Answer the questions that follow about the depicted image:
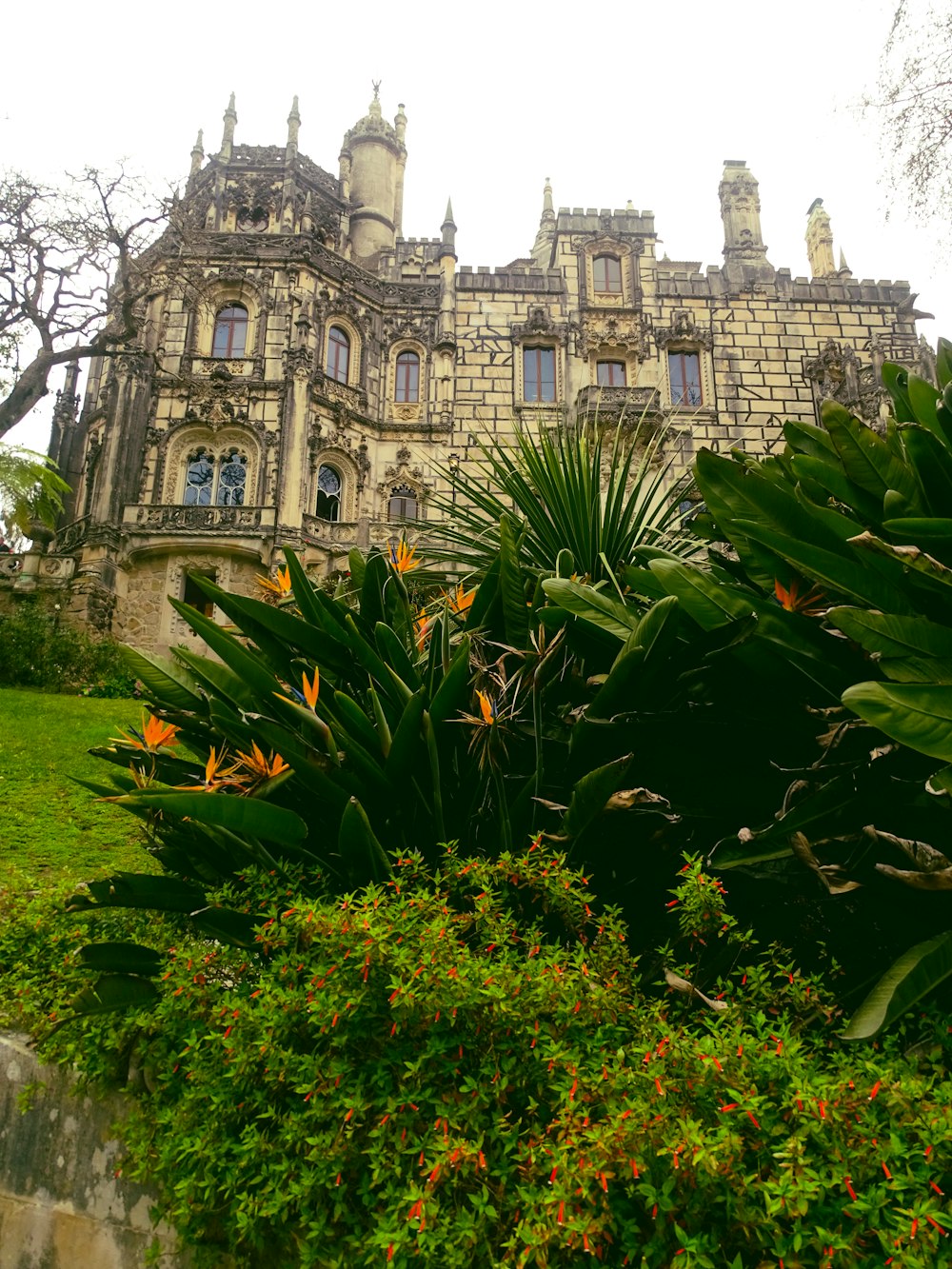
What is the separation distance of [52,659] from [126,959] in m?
16.2

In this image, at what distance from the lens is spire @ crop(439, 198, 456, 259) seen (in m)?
26.9

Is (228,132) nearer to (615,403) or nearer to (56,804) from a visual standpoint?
(615,403)

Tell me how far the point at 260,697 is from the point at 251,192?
2612 cm

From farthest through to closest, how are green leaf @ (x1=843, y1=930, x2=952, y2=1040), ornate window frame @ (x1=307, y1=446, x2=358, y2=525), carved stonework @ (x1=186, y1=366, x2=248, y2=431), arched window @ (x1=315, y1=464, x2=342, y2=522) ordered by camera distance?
arched window @ (x1=315, y1=464, x2=342, y2=522) < ornate window frame @ (x1=307, y1=446, x2=358, y2=525) < carved stonework @ (x1=186, y1=366, x2=248, y2=431) < green leaf @ (x1=843, y1=930, x2=952, y2=1040)

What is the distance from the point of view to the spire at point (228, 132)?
2627 centimetres

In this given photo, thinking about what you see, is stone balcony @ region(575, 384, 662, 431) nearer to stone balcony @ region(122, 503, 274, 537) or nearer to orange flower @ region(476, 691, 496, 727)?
stone balcony @ region(122, 503, 274, 537)

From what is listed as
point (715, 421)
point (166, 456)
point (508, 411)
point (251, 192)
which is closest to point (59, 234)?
point (166, 456)

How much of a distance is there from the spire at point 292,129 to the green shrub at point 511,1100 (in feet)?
90.9

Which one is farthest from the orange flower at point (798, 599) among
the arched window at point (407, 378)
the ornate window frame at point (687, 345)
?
the ornate window frame at point (687, 345)

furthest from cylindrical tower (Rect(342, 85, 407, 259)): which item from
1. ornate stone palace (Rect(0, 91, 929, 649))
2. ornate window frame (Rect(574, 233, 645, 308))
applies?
ornate window frame (Rect(574, 233, 645, 308))

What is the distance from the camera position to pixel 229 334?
24.5 metres

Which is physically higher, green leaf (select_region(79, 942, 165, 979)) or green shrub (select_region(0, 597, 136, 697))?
green shrub (select_region(0, 597, 136, 697))

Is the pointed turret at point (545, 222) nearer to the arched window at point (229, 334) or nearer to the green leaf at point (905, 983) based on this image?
the arched window at point (229, 334)

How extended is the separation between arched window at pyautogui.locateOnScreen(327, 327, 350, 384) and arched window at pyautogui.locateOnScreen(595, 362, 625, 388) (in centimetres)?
776
